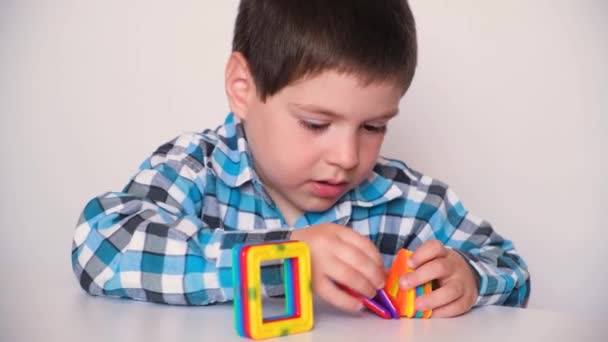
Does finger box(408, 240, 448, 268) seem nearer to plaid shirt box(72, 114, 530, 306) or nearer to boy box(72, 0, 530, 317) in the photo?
boy box(72, 0, 530, 317)

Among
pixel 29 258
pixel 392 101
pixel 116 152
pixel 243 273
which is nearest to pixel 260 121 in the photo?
pixel 392 101

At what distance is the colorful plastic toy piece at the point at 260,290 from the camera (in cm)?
85

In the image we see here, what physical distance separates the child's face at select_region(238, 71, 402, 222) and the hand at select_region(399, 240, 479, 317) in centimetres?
20

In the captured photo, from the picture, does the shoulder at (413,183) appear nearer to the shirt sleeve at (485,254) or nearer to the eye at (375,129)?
the shirt sleeve at (485,254)

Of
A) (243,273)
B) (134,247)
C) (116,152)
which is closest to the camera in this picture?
(243,273)

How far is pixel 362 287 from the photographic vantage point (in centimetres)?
97

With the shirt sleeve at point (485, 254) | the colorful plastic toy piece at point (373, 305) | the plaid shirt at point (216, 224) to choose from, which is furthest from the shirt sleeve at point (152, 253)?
the shirt sleeve at point (485, 254)

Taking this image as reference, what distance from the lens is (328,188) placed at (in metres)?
1.27

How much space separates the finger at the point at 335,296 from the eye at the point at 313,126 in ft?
1.04

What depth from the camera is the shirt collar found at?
4.41 feet

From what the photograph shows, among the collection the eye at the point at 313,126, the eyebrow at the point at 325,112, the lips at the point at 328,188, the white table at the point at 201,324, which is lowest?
the white table at the point at 201,324

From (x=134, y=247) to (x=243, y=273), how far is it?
0.26m

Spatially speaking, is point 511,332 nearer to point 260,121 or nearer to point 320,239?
point 320,239

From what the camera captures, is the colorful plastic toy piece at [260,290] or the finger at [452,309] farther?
the finger at [452,309]
